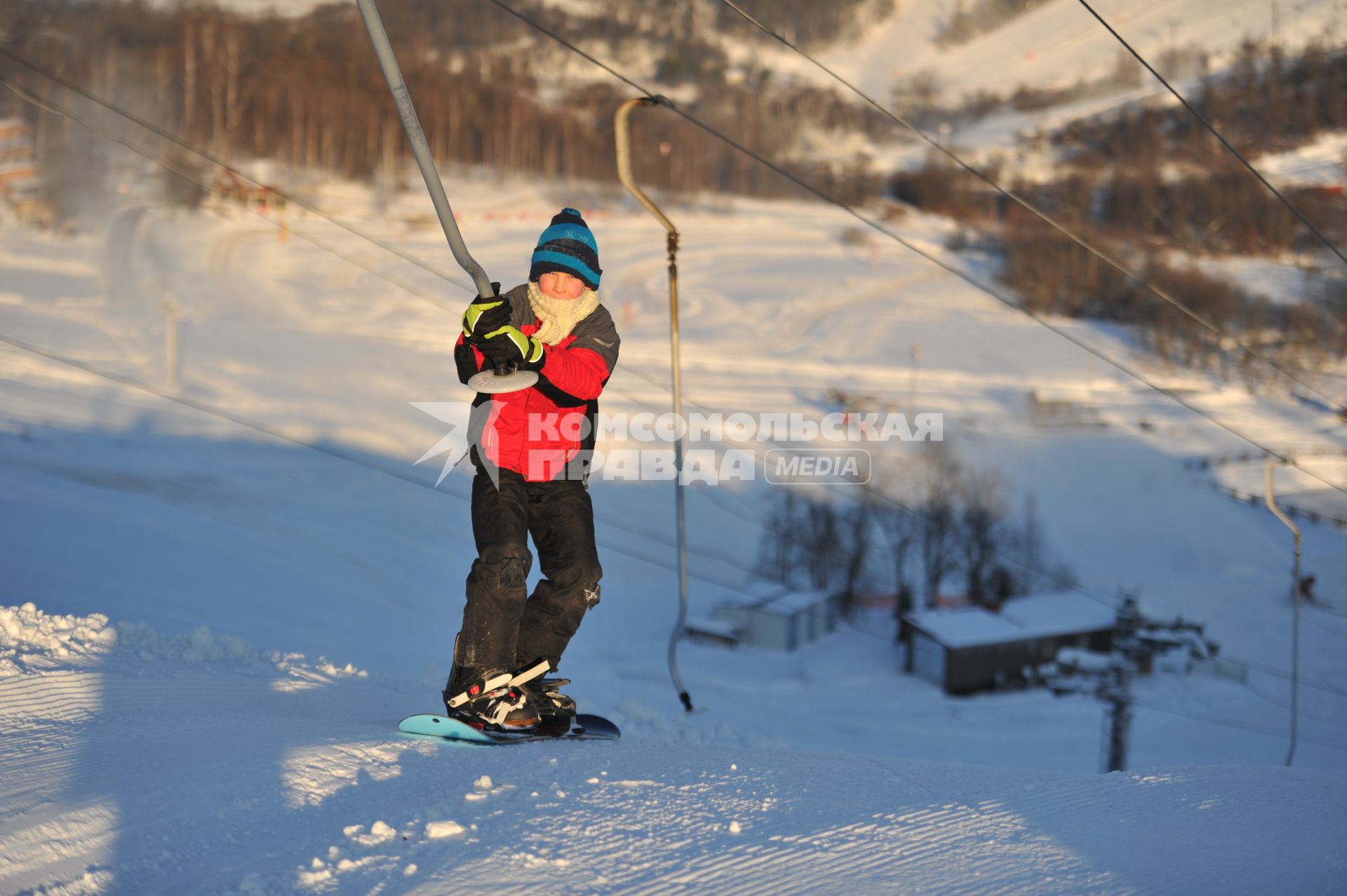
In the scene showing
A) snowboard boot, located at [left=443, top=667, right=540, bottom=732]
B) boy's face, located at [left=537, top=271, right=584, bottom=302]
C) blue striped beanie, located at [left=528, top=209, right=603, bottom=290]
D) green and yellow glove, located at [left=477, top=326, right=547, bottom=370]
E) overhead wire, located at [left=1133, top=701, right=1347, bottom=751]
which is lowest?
overhead wire, located at [left=1133, top=701, right=1347, bottom=751]

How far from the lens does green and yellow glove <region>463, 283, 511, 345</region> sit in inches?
103

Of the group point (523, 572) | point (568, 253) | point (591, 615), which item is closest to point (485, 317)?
point (568, 253)

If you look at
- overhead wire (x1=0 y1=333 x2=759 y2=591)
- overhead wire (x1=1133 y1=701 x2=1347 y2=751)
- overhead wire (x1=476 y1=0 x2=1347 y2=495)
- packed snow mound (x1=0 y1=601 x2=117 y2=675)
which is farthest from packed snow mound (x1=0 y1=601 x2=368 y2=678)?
overhead wire (x1=1133 y1=701 x2=1347 y2=751)

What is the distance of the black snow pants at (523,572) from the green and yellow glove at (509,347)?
1.28ft

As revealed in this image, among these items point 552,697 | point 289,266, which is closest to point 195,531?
point 552,697

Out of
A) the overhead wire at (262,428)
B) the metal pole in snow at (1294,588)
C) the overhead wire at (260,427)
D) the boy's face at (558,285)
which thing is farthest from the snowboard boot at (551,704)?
the overhead wire at (260,427)

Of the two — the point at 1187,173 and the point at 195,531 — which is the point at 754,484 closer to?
the point at 195,531

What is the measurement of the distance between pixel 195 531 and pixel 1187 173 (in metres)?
51.2

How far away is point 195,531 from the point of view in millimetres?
12867

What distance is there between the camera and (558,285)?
119 inches

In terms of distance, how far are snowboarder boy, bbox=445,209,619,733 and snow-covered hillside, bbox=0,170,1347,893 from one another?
0.34m

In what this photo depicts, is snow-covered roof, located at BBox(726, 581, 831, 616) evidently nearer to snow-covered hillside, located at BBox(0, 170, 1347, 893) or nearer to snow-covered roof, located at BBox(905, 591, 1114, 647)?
snow-covered hillside, located at BBox(0, 170, 1347, 893)

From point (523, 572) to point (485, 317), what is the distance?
0.74 m

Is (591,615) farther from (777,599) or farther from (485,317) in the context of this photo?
(485,317)
